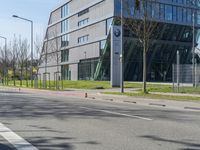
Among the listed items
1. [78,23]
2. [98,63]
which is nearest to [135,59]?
[98,63]

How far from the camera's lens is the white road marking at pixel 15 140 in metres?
9.01

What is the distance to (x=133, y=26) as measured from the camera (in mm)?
32188

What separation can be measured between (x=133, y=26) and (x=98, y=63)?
38212mm

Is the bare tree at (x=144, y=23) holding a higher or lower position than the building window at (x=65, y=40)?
lower

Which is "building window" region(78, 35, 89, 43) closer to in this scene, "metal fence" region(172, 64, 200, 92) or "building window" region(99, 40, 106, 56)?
"building window" region(99, 40, 106, 56)

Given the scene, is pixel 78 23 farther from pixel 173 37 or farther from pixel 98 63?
pixel 173 37

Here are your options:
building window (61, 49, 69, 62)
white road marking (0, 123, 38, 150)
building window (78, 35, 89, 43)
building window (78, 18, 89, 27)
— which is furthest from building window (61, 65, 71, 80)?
white road marking (0, 123, 38, 150)

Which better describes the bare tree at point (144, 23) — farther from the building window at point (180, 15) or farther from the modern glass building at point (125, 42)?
the building window at point (180, 15)

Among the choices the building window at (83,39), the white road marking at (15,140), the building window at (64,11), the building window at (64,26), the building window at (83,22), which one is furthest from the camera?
the building window at (64,11)

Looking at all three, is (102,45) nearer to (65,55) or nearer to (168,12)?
(168,12)

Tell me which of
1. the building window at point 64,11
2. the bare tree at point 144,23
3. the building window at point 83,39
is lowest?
the bare tree at point 144,23

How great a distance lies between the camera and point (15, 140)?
9.98 meters

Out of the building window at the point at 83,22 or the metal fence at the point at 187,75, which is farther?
the building window at the point at 83,22

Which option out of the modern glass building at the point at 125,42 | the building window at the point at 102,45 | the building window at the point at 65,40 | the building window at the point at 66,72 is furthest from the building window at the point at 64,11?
the building window at the point at 102,45
